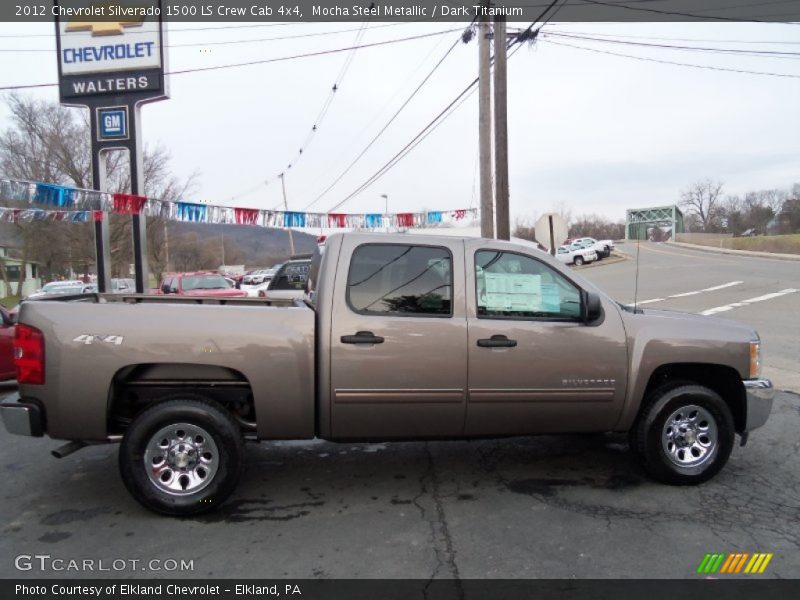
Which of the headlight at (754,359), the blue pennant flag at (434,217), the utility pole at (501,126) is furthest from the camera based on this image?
the blue pennant flag at (434,217)

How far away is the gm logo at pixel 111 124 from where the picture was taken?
526 inches

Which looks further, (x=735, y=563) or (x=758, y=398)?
(x=758, y=398)

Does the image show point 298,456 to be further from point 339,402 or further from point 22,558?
point 22,558

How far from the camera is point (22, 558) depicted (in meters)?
3.23

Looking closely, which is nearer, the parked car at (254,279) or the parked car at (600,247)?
the parked car at (600,247)

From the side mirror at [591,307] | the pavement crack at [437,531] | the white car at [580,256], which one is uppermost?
the white car at [580,256]

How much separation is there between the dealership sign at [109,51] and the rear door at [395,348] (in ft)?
38.2

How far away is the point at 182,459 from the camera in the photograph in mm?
3746

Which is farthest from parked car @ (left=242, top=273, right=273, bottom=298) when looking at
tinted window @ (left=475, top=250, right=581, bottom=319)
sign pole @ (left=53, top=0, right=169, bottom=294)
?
tinted window @ (left=475, top=250, right=581, bottom=319)

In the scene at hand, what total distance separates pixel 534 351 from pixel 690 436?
1.43 metres

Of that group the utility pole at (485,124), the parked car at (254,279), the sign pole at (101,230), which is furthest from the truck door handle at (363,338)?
the parked car at (254,279)

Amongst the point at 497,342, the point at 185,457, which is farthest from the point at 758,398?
the point at 185,457

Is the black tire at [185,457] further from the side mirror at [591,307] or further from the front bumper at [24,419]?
the side mirror at [591,307]

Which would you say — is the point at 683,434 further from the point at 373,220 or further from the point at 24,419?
the point at 373,220
